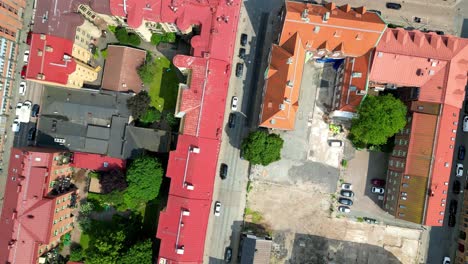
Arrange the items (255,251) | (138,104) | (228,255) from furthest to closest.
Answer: (228,255) < (138,104) < (255,251)

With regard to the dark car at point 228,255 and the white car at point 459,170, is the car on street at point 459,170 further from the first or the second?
the dark car at point 228,255

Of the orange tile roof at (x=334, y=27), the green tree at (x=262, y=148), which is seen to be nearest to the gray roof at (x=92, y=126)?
the green tree at (x=262, y=148)

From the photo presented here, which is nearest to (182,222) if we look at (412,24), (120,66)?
(120,66)

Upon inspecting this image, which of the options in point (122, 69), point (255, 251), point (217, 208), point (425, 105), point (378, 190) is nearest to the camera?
point (425, 105)

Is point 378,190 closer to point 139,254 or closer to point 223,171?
point 223,171

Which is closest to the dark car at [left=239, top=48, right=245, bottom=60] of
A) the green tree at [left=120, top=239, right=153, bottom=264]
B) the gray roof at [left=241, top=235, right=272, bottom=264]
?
the gray roof at [left=241, top=235, right=272, bottom=264]

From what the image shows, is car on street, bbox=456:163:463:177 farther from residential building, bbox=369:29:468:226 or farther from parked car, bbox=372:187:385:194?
parked car, bbox=372:187:385:194

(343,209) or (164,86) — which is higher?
(164,86)

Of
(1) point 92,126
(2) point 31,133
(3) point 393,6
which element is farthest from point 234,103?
(2) point 31,133
